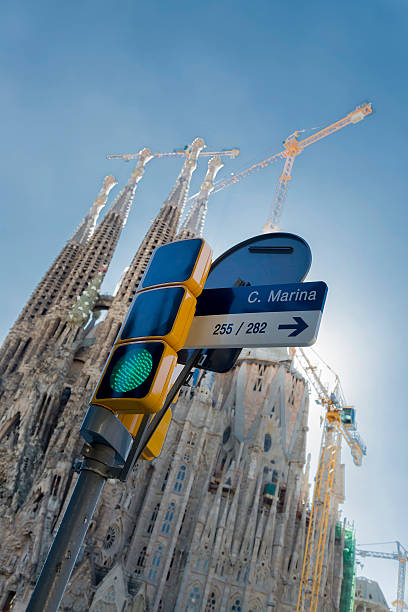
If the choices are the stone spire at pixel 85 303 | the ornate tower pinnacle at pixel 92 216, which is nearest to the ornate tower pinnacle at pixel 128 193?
the ornate tower pinnacle at pixel 92 216

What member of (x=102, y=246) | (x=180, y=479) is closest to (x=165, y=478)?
(x=180, y=479)

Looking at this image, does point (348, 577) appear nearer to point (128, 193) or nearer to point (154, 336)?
point (128, 193)

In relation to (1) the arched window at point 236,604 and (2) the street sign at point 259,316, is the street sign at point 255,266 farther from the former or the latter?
(1) the arched window at point 236,604

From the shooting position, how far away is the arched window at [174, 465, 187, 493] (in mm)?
37250

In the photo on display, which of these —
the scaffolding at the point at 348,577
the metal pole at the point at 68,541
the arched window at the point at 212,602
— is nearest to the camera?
the metal pole at the point at 68,541

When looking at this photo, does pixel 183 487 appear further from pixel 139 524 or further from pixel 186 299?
pixel 186 299

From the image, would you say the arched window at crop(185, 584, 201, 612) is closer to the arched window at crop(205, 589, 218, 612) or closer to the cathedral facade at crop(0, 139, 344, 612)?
the cathedral facade at crop(0, 139, 344, 612)

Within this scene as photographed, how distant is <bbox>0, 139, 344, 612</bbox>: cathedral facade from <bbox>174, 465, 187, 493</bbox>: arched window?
3.1 inches

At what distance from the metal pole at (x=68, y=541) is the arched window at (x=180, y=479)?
35.6 meters

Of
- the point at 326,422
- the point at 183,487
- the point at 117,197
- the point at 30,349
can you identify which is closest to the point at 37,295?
the point at 30,349

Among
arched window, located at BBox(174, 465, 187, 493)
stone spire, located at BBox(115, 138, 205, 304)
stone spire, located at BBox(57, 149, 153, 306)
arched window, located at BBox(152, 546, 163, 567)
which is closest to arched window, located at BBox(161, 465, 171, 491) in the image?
arched window, located at BBox(174, 465, 187, 493)

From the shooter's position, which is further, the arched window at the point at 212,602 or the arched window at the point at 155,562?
the arched window at the point at 212,602

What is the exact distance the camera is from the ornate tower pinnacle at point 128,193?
61.3m

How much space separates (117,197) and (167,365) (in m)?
61.4
